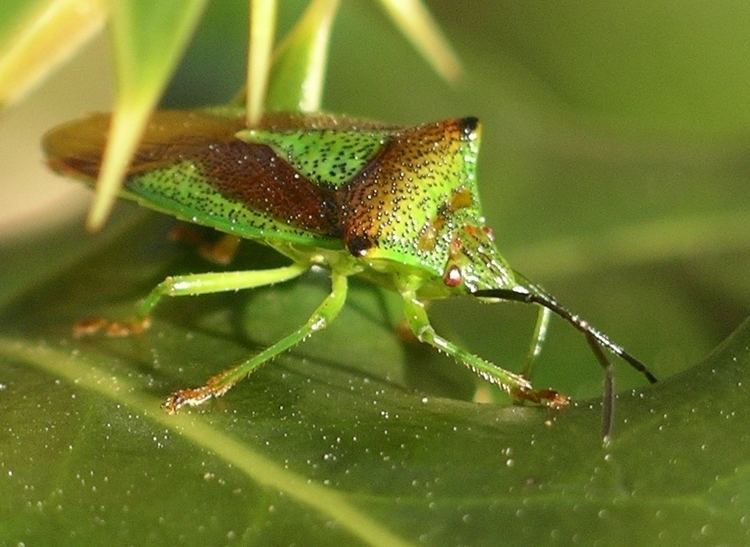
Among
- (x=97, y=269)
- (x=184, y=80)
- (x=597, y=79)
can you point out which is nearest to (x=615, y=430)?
(x=97, y=269)

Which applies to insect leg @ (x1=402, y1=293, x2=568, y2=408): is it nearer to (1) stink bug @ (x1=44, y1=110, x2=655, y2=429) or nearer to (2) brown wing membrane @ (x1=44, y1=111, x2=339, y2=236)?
(1) stink bug @ (x1=44, y1=110, x2=655, y2=429)

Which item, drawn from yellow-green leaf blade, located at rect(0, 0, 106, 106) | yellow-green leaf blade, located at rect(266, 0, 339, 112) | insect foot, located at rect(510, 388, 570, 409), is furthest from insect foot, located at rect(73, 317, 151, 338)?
insect foot, located at rect(510, 388, 570, 409)

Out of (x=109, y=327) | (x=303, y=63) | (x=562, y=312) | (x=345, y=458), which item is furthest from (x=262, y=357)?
(x=303, y=63)

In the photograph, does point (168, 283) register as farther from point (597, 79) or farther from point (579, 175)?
point (597, 79)

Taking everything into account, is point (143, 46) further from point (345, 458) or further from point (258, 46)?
point (345, 458)

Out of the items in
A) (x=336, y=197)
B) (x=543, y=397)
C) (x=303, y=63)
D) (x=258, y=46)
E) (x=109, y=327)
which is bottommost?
(x=109, y=327)
